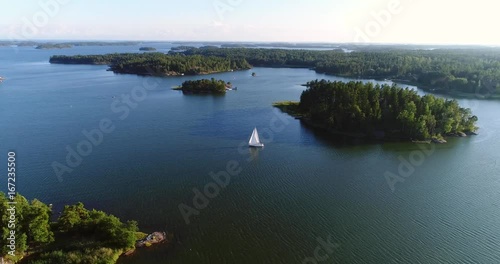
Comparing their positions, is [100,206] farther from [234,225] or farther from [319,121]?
[319,121]

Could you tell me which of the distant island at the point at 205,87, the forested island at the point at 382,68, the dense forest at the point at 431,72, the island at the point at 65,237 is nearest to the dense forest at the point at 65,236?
the island at the point at 65,237

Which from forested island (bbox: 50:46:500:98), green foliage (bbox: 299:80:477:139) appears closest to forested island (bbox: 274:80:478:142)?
green foliage (bbox: 299:80:477:139)

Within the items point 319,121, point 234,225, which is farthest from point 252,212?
point 319,121

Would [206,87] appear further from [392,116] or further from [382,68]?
[382,68]

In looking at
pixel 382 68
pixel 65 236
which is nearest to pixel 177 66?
pixel 382 68

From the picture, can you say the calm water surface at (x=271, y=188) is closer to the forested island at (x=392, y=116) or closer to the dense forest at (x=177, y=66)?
the forested island at (x=392, y=116)

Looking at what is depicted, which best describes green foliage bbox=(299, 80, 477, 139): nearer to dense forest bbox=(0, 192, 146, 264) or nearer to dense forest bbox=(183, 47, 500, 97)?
dense forest bbox=(0, 192, 146, 264)
